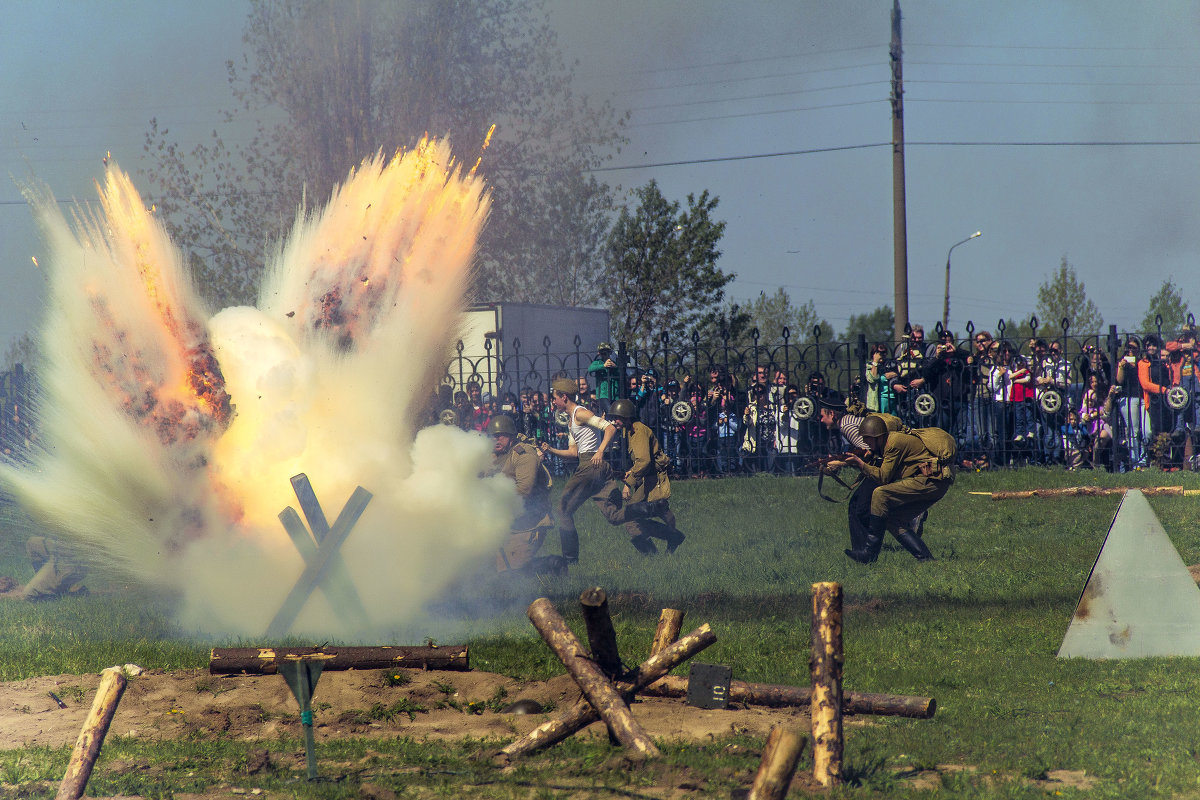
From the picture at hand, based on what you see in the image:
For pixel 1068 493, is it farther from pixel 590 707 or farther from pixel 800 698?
pixel 590 707

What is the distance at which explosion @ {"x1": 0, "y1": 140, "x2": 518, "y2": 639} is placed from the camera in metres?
9.59

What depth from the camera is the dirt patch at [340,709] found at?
664 cm

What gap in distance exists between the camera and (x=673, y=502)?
15.4 m

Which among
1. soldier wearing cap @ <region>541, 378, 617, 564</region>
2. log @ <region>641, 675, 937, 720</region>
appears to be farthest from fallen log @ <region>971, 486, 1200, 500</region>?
log @ <region>641, 675, 937, 720</region>

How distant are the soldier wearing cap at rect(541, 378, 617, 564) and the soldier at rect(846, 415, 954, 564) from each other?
2927 mm

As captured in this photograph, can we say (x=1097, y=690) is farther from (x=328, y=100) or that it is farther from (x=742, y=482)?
(x=328, y=100)

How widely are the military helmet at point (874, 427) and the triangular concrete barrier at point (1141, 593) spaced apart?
13.0 feet

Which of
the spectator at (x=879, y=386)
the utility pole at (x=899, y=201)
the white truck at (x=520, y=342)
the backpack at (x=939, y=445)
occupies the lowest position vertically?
the backpack at (x=939, y=445)

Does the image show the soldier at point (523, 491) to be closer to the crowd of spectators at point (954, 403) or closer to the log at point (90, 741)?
the crowd of spectators at point (954, 403)

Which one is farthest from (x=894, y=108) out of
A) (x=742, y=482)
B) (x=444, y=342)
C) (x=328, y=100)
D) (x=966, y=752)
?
(x=966, y=752)

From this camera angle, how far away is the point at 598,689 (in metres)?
5.87

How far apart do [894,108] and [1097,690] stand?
49.5 ft

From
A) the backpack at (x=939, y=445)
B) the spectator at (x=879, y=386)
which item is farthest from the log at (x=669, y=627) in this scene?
the spectator at (x=879, y=386)

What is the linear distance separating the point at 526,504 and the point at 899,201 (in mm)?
11179
